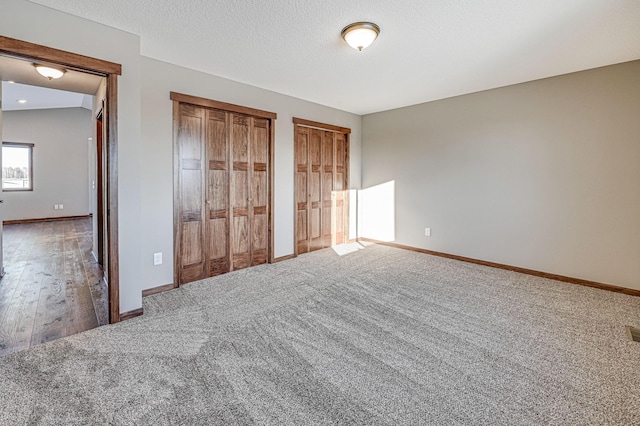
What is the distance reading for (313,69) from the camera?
11.9ft

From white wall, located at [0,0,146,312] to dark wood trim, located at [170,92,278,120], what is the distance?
77cm

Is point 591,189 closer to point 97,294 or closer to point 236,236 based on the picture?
point 236,236

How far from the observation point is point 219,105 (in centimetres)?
387

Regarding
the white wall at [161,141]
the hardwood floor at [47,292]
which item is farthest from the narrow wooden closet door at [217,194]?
the hardwood floor at [47,292]

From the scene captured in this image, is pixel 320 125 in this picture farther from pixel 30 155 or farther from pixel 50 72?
pixel 30 155

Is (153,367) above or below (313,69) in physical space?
below

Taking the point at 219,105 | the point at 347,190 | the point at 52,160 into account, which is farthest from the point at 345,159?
the point at 52,160

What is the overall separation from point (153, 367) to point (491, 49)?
3966mm

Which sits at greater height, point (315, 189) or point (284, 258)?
point (315, 189)

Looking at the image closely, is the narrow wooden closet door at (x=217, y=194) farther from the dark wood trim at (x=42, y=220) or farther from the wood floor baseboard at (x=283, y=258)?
the dark wood trim at (x=42, y=220)

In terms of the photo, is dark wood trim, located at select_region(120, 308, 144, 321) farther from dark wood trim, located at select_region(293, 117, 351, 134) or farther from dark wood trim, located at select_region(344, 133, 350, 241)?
dark wood trim, located at select_region(344, 133, 350, 241)

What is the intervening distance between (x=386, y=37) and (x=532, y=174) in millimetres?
2761

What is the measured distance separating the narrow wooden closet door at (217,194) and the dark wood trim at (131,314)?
1.12 metres

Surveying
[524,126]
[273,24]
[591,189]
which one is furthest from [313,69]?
[591,189]
